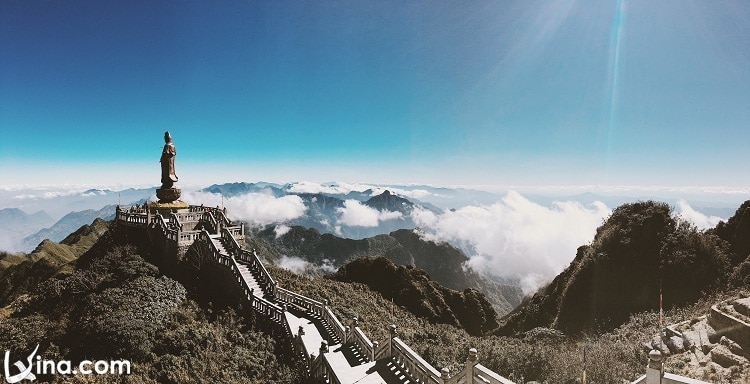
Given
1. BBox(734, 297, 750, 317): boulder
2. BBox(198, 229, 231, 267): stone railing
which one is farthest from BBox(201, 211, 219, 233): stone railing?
BBox(734, 297, 750, 317): boulder

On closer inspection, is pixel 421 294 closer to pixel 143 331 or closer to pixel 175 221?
pixel 175 221

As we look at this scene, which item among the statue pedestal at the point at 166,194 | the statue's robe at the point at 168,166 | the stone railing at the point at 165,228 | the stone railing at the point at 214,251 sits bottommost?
the stone railing at the point at 214,251

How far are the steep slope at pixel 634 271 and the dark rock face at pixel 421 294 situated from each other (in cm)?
1256

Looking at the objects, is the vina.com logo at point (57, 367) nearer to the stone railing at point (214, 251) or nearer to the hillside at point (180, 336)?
the hillside at point (180, 336)

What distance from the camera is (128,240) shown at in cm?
2609

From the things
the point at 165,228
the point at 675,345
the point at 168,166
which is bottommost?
the point at 675,345

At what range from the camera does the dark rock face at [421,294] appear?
54219mm

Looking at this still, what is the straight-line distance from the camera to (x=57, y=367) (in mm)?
13875

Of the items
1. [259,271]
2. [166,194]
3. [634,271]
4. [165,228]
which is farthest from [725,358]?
[166,194]

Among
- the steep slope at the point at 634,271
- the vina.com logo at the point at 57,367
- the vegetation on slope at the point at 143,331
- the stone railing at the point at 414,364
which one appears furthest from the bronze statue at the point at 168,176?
the steep slope at the point at 634,271

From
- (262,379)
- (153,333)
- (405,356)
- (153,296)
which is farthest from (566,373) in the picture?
(153,296)

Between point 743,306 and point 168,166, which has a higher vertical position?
point 168,166

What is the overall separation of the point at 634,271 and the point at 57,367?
45.3 meters

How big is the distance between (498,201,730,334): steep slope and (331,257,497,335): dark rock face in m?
12.6
